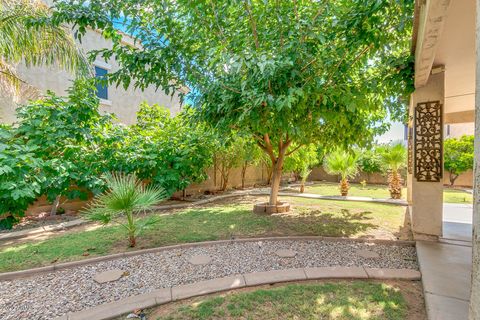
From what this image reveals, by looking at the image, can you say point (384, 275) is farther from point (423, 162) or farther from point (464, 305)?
point (423, 162)

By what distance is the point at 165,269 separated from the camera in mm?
3781

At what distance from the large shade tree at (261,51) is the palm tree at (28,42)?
Answer: 2202 mm

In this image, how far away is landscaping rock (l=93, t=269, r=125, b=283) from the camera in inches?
138

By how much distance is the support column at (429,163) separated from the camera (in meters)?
4.92

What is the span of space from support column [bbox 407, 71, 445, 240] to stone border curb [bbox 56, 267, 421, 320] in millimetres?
1671

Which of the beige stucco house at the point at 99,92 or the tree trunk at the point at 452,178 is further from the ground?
the beige stucco house at the point at 99,92

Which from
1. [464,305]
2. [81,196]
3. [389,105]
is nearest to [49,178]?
[81,196]

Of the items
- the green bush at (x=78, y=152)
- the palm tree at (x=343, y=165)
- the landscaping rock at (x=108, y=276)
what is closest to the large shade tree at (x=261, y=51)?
the green bush at (x=78, y=152)

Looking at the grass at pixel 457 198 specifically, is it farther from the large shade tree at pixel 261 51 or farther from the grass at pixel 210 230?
the large shade tree at pixel 261 51

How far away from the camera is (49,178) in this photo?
19.1 feet

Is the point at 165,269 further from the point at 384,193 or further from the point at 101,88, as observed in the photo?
the point at 384,193

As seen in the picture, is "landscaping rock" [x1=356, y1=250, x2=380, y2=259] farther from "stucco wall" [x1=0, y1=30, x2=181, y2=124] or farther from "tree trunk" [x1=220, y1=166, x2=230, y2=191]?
"tree trunk" [x1=220, y1=166, x2=230, y2=191]

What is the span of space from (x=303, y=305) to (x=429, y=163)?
13.0 ft

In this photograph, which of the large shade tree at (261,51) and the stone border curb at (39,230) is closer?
the large shade tree at (261,51)
